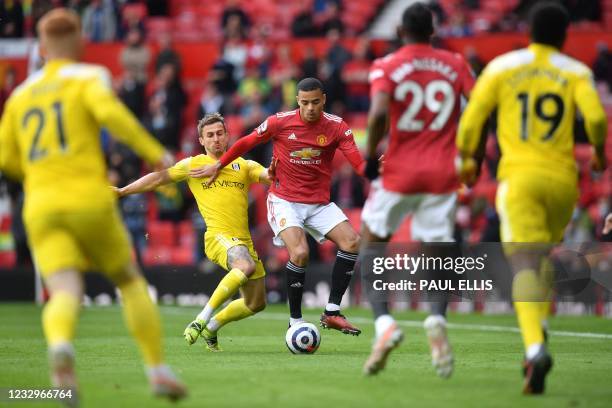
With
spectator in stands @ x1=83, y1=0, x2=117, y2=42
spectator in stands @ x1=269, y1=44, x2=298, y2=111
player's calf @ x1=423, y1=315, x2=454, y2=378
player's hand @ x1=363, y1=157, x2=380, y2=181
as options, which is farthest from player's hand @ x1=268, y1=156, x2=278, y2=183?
spectator in stands @ x1=83, y1=0, x2=117, y2=42

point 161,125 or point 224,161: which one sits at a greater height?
point 224,161

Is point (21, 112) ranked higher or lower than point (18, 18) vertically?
higher

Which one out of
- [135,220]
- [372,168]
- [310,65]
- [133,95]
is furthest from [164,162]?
[133,95]

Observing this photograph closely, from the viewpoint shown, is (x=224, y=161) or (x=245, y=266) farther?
(x=245, y=266)

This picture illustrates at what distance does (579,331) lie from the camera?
14977mm

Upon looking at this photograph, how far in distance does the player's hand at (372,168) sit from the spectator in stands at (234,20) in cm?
1648

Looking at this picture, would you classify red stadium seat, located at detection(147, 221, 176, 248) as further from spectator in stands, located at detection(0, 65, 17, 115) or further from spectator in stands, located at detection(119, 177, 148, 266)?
spectator in stands, located at detection(0, 65, 17, 115)

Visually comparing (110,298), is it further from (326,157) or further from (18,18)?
(326,157)

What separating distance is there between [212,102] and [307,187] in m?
11.3

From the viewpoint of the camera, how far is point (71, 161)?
7410mm

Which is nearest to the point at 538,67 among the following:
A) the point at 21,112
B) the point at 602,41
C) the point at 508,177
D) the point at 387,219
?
the point at 508,177

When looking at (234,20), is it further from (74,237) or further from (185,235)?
(74,237)

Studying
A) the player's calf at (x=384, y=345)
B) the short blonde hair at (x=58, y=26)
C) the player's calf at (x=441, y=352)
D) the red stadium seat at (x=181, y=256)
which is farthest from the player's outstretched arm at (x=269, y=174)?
the red stadium seat at (x=181, y=256)

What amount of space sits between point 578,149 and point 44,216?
16.3 m
